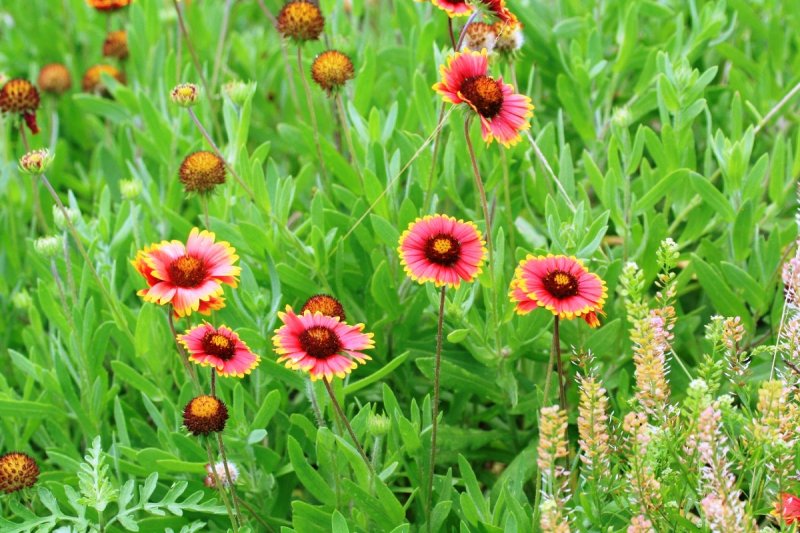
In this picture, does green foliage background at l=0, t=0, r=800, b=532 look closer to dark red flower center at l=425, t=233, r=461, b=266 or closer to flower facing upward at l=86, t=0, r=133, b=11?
dark red flower center at l=425, t=233, r=461, b=266

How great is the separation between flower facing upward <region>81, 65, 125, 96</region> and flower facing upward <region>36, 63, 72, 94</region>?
0.29 feet

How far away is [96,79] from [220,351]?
6.70 ft

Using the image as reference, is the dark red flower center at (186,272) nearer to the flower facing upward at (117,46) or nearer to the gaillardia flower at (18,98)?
the gaillardia flower at (18,98)

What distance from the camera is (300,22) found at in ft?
7.80

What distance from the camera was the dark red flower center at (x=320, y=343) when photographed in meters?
1.67

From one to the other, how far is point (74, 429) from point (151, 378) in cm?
36

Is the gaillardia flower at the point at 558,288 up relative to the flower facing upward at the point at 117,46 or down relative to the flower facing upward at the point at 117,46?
up

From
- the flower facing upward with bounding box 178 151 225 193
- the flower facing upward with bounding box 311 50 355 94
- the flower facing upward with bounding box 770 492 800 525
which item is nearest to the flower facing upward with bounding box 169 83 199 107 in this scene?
the flower facing upward with bounding box 178 151 225 193

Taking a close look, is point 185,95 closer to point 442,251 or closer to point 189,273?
Result: point 189,273

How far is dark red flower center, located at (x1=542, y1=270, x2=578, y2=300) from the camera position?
1684mm

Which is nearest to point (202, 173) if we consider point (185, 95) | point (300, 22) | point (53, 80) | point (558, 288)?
point (185, 95)

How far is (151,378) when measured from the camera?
7.66 ft

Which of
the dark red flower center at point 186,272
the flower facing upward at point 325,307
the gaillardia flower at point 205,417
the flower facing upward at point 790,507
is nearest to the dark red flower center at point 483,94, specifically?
the flower facing upward at point 325,307

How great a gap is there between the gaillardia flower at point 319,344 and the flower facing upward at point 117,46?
2014 mm
